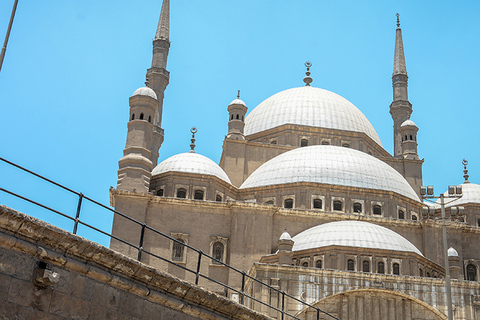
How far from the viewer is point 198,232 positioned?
27750 millimetres

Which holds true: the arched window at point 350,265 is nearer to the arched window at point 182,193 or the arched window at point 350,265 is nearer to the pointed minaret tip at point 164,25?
the arched window at point 182,193

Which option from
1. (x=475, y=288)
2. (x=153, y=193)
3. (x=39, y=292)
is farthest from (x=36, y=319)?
(x=153, y=193)

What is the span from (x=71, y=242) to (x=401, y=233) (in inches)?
905

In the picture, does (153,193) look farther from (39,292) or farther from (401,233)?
(39,292)

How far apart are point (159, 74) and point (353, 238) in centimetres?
1530

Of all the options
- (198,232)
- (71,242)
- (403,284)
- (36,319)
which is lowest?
(36,319)

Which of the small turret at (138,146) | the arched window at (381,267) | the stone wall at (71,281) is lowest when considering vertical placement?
the stone wall at (71,281)

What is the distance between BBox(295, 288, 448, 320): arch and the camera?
22.8 m

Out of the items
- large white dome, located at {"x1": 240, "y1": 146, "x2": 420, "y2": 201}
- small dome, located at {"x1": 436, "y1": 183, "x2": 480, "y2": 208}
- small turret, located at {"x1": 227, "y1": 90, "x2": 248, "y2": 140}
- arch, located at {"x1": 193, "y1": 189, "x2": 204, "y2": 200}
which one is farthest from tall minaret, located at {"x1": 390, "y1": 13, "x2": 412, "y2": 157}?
arch, located at {"x1": 193, "y1": 189, "x2": 204, "y2": 200}

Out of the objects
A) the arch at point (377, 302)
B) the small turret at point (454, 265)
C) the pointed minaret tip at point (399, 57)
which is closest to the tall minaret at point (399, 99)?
the pointed minaret tip at point (399, 57)

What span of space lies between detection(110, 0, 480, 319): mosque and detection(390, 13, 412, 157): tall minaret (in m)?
1.96

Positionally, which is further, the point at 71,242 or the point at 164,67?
the point at 164,67

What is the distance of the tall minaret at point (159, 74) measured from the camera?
35812 mm

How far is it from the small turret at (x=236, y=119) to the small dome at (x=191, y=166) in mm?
3029
